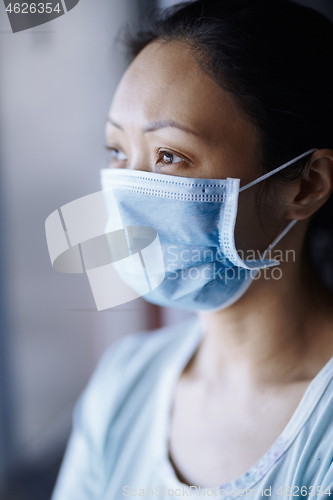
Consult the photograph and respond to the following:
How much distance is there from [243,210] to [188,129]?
0.65 ft

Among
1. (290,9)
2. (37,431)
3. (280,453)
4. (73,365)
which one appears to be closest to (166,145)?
(290,9)

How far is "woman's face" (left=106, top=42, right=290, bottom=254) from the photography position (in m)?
0.77

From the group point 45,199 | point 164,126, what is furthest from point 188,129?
point 45,199

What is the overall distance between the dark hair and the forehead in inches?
0.8

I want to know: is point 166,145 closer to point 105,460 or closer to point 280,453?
point 280,453

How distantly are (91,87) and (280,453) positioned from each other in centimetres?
107

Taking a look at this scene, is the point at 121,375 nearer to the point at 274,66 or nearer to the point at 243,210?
the point at 243,210

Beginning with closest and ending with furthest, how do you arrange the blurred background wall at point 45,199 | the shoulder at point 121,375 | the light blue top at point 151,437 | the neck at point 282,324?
the light blue top at point 151,437 < the neck at point 282,324 < the blurred background wall at point 45,199 < the shoulder at point 121,375

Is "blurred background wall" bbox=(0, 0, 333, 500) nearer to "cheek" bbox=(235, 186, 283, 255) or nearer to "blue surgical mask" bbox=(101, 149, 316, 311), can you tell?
"blue surgical mask" bbox=(101, 149, 316, 311)

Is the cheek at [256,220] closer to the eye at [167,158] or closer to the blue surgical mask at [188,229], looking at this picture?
the blue surgical mask at [188,229]

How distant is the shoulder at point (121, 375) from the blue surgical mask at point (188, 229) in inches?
15.5

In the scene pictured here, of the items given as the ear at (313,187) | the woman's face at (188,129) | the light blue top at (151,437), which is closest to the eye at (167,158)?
the woman's face at (188,129)

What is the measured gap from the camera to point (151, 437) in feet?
3.31

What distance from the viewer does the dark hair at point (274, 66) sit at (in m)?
0.78
